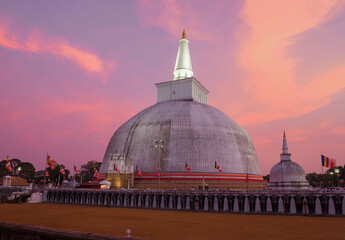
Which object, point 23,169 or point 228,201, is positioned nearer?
point 228,201

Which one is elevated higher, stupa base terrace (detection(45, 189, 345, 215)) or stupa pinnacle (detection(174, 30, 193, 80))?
stupa pinnacle (detection(174, 30, 193, 80))

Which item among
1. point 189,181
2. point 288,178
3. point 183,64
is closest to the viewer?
point 288,178

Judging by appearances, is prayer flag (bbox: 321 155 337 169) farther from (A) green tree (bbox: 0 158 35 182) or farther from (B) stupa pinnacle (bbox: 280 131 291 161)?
(A) green tree (bbox: 0 158 35 182)

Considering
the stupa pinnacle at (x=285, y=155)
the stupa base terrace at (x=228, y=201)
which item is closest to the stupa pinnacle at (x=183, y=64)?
the stupa pinnacle at (x=285, y=155)

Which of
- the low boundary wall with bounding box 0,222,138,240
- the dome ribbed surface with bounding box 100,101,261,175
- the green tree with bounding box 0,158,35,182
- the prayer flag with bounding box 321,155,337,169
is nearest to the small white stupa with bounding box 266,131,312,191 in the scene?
the prayer flag with bounding box 321,155,337,169

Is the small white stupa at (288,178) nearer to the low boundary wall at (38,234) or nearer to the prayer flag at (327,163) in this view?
the prayer flag at (327,163)

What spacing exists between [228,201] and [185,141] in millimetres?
21487

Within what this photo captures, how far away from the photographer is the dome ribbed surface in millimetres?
→ 54562

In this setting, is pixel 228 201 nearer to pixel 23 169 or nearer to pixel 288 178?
pixel 288 178

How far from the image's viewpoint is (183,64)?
76.1 metres

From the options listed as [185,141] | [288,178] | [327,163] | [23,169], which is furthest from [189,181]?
[23,169]

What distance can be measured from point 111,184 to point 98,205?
28.3 feet

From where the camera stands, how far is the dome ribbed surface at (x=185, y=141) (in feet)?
179

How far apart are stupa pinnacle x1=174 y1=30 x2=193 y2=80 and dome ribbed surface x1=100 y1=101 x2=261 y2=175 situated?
12.8 m
